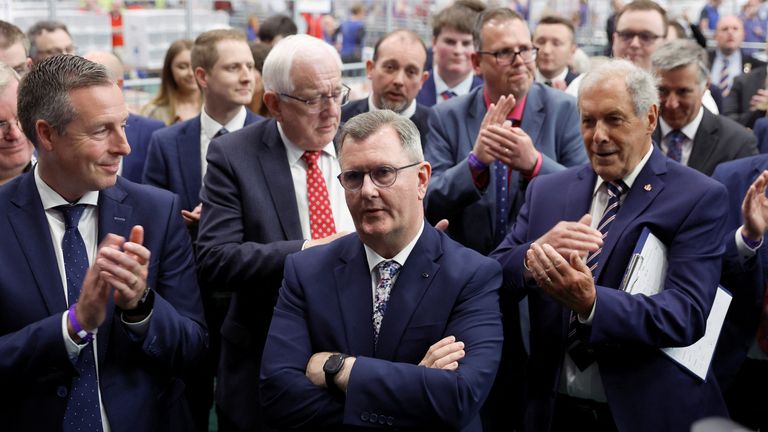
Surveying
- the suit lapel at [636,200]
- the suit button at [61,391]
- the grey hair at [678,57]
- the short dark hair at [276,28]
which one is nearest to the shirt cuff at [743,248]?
the suit lapel at [636,200]

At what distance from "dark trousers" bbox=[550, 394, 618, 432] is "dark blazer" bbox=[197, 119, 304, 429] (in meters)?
1.21

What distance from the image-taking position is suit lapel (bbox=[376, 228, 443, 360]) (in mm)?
3314

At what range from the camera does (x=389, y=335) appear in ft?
10.9

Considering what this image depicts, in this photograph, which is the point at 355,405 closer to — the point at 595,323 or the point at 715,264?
the point at 595,323

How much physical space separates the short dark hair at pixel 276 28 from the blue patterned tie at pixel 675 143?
4.50 m

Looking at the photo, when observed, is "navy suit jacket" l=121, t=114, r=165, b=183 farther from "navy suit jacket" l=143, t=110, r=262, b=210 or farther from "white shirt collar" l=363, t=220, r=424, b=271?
"white shirt collar" l=363, t=220, r=424, b=271

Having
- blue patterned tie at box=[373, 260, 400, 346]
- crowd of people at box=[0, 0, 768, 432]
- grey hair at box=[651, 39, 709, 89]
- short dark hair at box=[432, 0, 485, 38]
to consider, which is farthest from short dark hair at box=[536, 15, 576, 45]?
blue patterned tie at box=[373, 260, 400, 346]

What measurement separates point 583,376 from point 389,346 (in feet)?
2.77

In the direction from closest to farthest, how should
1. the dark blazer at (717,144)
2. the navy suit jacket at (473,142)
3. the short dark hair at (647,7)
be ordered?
the navy suit jacket at (473,142), the dark blazer at (717,144), the short dark hair at (647,7)

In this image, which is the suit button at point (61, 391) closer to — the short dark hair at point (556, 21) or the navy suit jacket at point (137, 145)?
the navy suit jacket at point (137, 145)

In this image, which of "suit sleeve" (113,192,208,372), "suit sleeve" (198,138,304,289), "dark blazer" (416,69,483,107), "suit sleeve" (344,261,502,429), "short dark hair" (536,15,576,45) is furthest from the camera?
"short dark hair" (536,15,576,45)

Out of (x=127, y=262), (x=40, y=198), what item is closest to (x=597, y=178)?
(x=127, y=262)

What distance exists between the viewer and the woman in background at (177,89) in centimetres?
696

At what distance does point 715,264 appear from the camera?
11.8 feet
